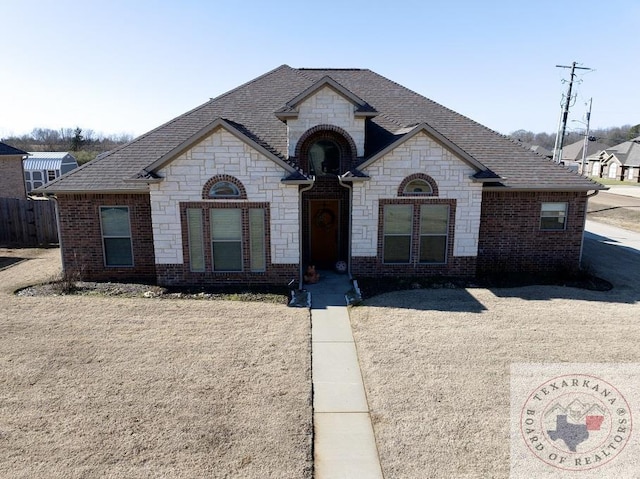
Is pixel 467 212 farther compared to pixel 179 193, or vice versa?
pixel 467 212

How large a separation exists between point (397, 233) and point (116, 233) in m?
8.83

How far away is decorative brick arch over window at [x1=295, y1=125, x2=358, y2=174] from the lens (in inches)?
544

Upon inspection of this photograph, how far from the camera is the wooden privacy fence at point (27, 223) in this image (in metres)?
19.0

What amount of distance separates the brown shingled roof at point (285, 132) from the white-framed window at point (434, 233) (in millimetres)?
2142

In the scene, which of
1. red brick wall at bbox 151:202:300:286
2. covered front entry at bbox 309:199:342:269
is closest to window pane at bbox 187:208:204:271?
red brick wall at bbox 151:202:300:286

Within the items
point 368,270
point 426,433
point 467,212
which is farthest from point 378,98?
point 426,433

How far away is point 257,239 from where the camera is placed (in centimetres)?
1295

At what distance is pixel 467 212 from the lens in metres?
13.6

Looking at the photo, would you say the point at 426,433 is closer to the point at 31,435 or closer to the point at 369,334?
the point at 369,334

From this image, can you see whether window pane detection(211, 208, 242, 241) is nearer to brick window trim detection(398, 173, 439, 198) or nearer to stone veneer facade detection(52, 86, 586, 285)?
stone veneer facade detection(52, 86, 586, 285)

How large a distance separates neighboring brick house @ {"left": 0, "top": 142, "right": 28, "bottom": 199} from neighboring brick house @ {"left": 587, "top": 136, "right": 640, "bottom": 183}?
2695 inches

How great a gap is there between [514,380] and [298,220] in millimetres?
7205

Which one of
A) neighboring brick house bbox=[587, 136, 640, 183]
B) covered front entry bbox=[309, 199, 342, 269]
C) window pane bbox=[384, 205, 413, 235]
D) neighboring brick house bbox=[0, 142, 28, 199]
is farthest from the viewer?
neighboring brick house bbox=[587, 136, 640, 183]

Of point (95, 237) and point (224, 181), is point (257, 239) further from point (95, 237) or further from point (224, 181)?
point (95, 237)
